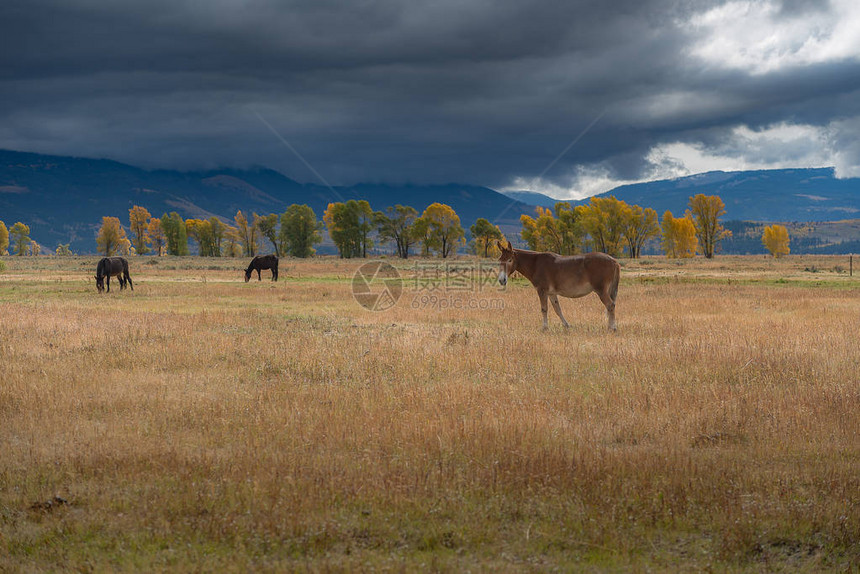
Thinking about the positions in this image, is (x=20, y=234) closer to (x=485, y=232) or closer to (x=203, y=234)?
(x=203, y=234)

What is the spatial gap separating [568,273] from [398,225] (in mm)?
117515

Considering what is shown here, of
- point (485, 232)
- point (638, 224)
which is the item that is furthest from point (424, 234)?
point (638, 224)

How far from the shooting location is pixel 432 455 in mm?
7910

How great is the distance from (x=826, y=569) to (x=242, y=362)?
468 inches

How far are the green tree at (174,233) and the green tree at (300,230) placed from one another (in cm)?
3758

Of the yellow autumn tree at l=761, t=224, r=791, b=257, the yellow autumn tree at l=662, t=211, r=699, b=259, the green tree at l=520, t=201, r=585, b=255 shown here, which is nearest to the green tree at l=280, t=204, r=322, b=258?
the green tree at l=520, t=201, r=585, b=255

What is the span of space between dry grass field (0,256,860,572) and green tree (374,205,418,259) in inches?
4652

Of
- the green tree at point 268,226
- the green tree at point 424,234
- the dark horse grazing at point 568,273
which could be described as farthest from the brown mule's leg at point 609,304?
the green tree at point 268,226

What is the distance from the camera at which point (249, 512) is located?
6.21m

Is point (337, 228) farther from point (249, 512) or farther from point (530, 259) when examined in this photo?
point (249, 512)

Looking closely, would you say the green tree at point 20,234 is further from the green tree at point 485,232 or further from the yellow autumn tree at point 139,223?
the green tree at point 485,232

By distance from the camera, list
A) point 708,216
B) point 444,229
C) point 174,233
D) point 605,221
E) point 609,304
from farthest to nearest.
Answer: point 174,233, point 708,216, point 444,229, point 605,221, point 609,304

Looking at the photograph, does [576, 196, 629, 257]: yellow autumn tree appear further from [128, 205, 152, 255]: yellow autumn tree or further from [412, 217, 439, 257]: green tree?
[128, 205, 152, 255]: yellow autumn tree

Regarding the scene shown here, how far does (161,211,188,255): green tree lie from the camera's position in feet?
512
